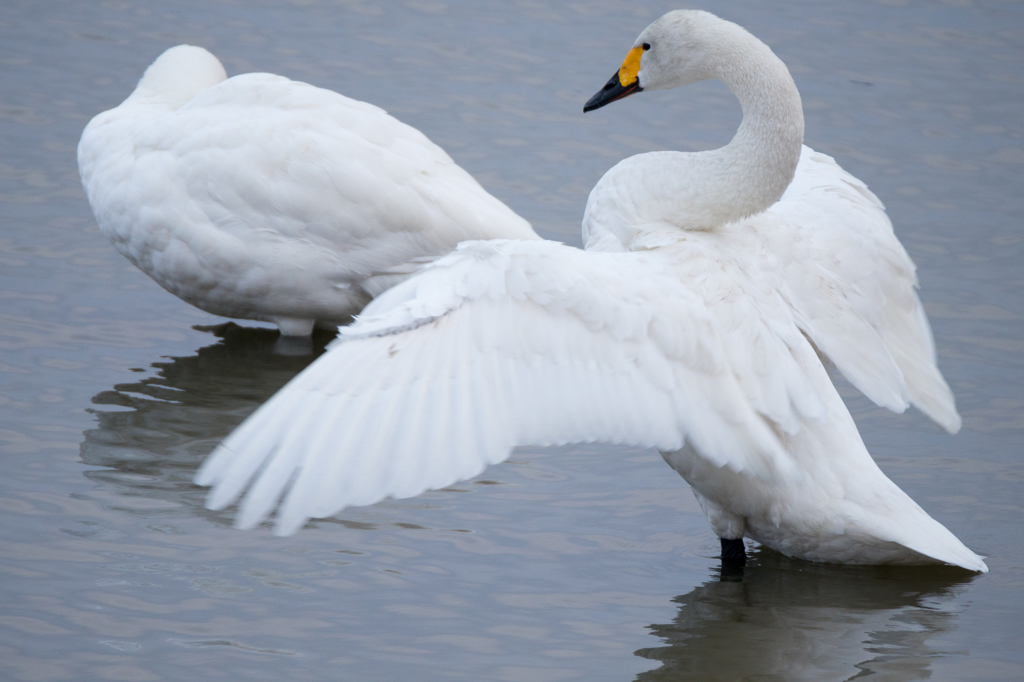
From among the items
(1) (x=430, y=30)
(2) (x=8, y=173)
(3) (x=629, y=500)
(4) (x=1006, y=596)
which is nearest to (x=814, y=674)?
(4) (x=1006, y=596)

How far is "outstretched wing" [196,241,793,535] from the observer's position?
3.50 metres

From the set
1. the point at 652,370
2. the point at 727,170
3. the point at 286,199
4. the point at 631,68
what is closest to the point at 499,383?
the point at 652,370

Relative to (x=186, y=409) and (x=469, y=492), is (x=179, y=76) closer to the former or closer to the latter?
(x=186, y=409)

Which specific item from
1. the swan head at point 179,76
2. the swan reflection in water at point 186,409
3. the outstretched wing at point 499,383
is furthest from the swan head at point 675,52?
the swan head at point 179,76

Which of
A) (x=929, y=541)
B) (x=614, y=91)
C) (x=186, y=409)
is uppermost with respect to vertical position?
(x=614, y=91)

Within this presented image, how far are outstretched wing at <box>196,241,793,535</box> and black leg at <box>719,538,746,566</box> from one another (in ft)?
2.13

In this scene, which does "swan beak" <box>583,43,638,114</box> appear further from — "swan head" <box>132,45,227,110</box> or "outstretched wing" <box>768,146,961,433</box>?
"swan head" <box>132,45,227,110</box>

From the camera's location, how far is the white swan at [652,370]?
3.54m

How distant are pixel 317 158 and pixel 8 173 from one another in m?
2.73

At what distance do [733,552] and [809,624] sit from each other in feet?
1.50

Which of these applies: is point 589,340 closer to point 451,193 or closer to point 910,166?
point 451,193

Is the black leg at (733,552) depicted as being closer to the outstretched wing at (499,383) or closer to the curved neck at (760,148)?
the outstretched wing at (499,383)

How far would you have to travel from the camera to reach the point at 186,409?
574 cm

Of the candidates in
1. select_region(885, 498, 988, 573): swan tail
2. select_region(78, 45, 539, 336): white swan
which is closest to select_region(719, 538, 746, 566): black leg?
select_region(885, 498, 988, 573): swan tail
